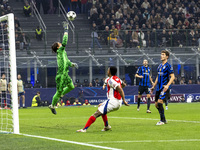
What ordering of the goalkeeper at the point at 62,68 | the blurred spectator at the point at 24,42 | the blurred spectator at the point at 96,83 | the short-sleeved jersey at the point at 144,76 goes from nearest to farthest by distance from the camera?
the goalkeeper at the point at 62,68 < the short-sleeved jersey at the point at 144,76 < the blurred spectator at the point at 24,42 < the blurred spectator at the point at 96,83

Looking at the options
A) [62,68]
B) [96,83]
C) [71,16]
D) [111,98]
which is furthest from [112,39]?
[111,98]

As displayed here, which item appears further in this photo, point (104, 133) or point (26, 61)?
point (26, 61)

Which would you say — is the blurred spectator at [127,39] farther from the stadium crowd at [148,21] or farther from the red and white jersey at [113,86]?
the red and white jersey at [113,86]

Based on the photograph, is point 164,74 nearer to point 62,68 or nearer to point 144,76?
point 62,68

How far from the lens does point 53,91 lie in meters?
32.6

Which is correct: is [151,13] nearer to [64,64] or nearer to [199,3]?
[199,3]

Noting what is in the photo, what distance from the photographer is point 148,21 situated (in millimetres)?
40312

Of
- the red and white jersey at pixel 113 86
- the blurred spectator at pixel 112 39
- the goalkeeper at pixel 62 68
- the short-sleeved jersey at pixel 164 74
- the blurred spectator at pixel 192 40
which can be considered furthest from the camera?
the blurred spectator at pixel 192 40

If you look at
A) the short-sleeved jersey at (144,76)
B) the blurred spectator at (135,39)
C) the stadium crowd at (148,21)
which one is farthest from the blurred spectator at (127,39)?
the short-sleeved jersey at (144,76)

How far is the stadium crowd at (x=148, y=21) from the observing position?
34.9 meters

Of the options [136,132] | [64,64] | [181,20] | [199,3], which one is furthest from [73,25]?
[136,132]

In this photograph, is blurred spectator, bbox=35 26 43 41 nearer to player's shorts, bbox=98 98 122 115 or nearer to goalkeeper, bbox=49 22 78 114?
goalkeeper, bbox=49 22 78 114

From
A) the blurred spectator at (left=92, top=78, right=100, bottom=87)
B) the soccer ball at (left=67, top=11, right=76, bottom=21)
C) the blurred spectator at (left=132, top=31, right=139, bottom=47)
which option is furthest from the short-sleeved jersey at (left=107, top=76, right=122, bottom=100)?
the blurred spectator at (left=132, top=31, right=139, bottom=47)

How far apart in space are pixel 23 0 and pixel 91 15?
258 inches
